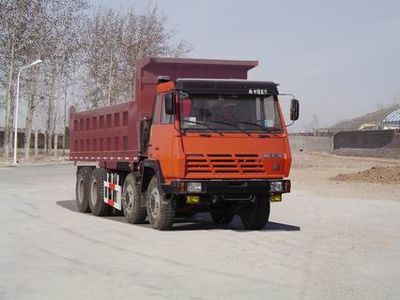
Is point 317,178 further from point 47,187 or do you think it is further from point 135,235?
point 135,235

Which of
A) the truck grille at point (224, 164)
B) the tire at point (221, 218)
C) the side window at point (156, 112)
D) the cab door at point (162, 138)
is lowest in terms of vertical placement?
the tire at point (221, 218)

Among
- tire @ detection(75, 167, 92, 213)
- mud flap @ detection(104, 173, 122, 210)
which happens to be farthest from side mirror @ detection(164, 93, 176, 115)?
tire @ detection(75, 167, 92, 213)

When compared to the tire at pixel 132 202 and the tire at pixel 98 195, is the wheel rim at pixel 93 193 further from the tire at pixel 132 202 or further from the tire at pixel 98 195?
the tire at pixel 132 202

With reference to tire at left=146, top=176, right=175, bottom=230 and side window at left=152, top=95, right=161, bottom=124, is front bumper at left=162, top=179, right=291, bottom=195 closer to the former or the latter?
tire at left=146, top=176, right=175, bottom=230

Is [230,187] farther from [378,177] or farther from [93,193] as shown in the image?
[378,177]

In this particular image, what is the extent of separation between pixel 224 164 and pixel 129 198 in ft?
10.4

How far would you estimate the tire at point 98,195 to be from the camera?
15727 mm

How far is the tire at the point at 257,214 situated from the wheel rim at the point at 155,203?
193 centimetres

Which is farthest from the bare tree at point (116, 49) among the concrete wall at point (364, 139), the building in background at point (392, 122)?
the building in background at point (392, 122)

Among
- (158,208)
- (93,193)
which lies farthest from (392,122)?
(158,208)

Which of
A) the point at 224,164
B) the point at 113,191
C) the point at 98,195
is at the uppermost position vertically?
the point at 224,164

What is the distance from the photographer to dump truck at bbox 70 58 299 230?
450 inches

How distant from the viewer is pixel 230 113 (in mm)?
11859

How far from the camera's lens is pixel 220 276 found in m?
8.21
